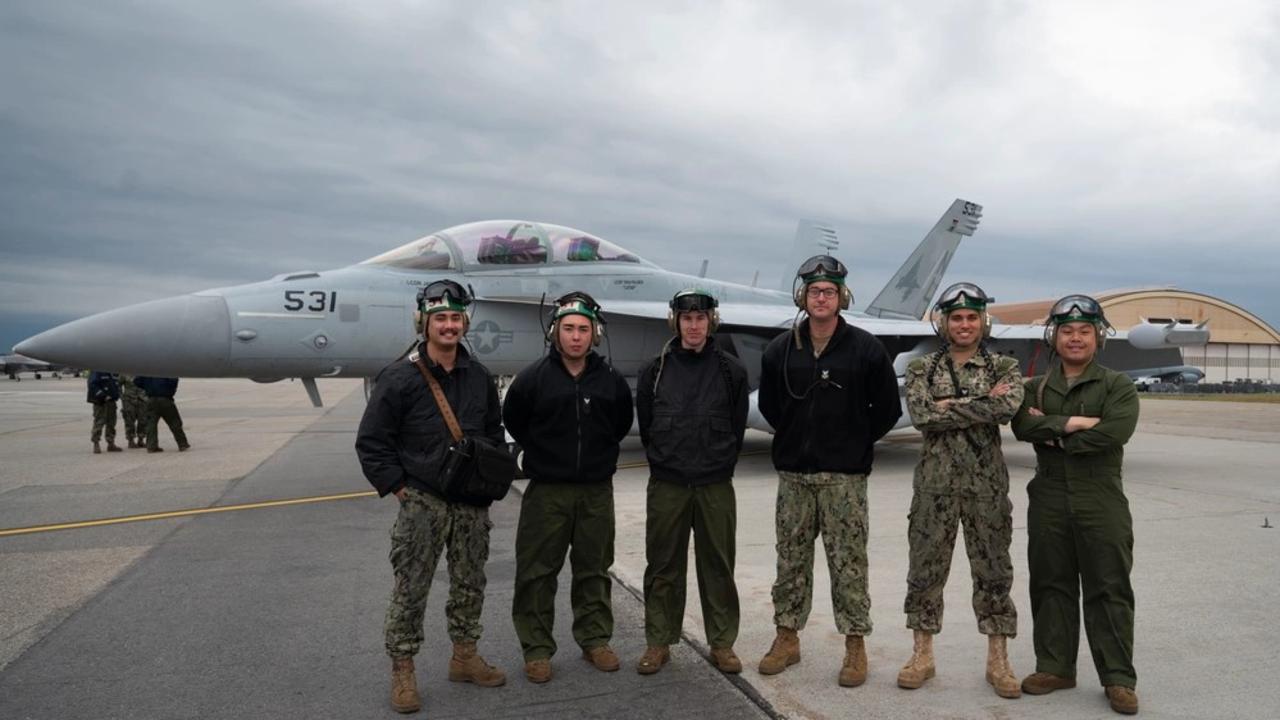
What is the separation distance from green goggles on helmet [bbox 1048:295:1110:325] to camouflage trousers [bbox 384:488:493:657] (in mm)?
2774

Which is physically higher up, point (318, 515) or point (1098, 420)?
point (1098, 420)

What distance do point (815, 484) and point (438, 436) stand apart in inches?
69.4

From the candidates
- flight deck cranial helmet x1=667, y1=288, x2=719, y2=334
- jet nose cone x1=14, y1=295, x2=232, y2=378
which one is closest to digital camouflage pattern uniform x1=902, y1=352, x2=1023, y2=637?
flight deck cranial helmet x1=667, y1=288, x2=719, y2=334

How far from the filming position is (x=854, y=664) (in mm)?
3596

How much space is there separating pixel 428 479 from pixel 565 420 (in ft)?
2.35

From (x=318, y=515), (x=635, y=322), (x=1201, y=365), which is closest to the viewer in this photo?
(x=318, y=515)

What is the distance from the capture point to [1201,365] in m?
65.6

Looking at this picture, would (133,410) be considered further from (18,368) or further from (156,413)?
(18,368)

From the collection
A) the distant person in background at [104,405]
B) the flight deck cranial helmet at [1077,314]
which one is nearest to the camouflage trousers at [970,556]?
the flight deck cranial helmet at [1077,314]

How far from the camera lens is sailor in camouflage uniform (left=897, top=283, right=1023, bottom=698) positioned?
11.6ft

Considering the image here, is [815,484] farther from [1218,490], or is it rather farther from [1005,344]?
[1005,344]

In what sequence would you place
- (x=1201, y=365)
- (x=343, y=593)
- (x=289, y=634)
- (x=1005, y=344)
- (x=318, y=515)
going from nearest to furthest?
(x=289, y=634) → (x=343, y=593) → (x=318, y=515) → (x=1005, y=344) → (x=1201, y=365)

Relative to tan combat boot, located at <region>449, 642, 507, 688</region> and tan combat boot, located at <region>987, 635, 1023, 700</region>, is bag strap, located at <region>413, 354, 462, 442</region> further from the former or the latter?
tan combat boot, located at <region>987, 635, 1023, 700</region>

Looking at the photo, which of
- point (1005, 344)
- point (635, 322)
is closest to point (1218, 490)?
point (1005, 344)
